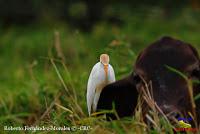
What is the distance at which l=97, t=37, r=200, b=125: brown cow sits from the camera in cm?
500

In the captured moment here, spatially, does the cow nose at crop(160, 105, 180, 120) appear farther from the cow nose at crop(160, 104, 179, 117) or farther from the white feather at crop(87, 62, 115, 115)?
the white feather at crop(87, 62, 115, 115)

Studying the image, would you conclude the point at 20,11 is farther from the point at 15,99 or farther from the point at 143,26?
the point at 15,99

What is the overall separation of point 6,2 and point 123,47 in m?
8.73

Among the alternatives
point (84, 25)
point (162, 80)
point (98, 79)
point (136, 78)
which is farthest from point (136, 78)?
point (84, 25)

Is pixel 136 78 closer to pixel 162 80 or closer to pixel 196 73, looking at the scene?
pixel 162 80

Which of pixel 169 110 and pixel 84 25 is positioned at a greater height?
pixel 84 25

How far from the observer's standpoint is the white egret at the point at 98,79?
471cm

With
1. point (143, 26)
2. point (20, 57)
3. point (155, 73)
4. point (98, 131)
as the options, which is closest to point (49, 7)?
point (143, 26)

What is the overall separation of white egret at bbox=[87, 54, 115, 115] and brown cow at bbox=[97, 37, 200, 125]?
59 millimetres

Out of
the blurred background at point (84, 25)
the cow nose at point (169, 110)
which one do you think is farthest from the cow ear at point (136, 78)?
the blurred background at point (84, 25)

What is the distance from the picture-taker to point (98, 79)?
4859 millimetres

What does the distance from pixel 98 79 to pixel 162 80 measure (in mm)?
513

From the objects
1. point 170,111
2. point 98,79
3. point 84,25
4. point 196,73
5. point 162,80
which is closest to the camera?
point 170,111

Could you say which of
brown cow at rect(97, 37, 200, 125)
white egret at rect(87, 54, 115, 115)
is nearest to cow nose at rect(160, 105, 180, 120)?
brown cow at rect(97, 37, 200, 125)
